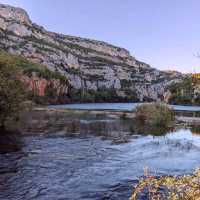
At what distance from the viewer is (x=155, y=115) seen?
191ft

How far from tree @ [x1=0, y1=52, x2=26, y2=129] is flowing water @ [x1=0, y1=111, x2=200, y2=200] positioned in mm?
3892

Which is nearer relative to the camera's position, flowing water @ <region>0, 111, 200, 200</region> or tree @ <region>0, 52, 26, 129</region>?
flowing water @ <region>0, 111, 200, 200</region>

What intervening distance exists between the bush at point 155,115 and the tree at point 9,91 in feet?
81.3

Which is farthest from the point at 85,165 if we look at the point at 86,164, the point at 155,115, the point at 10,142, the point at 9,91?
the point at 155,115

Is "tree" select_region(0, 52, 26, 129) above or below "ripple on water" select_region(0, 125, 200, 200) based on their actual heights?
above

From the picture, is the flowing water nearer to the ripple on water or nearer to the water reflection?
the ripple on water

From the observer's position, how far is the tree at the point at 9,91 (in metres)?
38.6

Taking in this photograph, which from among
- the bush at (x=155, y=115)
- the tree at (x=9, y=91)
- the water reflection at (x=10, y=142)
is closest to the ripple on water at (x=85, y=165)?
the water reflection at (x=10, y=142)

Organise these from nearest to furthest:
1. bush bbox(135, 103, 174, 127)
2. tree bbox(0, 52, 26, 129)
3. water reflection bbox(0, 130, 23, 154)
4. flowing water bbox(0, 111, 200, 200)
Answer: flowing water bbox(0, 111, 200, 200)
water reflection bbox(0, 130, 23, 154)
tree bbox(0, 52, 26, 129)
bush bbox(135, 103, 174, 127)

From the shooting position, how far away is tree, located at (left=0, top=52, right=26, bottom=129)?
3856 cm

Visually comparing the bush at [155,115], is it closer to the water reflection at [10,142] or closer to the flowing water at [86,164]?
the flowing water at [86,164]

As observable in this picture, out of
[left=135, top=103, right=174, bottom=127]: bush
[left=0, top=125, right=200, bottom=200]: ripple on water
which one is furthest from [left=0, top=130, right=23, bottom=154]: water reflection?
[left=135, top=103, right=174, bottom=127]: bush

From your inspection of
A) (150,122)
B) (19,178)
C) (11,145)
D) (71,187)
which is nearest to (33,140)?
(11,145)

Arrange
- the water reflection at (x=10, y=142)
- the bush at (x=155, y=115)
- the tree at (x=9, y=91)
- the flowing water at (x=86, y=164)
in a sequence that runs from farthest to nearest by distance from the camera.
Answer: the bush at (x=155, y=115)
the tree at (x=9, y=91)
the water reflection at (x=10, y=142)
the flowing water at (x=86, y=164)
